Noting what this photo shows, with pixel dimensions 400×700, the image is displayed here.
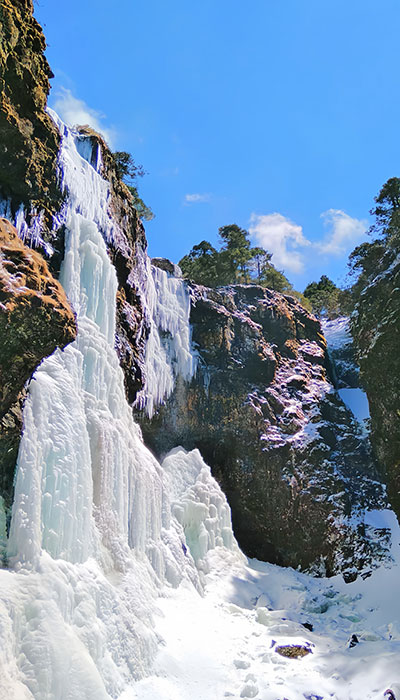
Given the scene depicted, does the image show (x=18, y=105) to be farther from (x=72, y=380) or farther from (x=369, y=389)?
(x=369, y=389)

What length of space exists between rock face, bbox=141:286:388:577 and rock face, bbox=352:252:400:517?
3.80 feet

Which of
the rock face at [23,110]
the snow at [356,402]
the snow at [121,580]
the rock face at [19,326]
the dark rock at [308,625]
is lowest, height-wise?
the dark rock at [308,625]

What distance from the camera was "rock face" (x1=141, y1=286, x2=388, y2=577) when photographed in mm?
17266

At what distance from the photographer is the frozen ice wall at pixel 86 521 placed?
6.46 meters

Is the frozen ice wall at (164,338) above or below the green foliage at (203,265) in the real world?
Result: below

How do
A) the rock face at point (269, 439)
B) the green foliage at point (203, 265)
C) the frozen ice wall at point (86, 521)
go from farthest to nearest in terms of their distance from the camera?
the green foliage at point (203, 265) < the rock face at point (269, 439) < the frozen ice wall at point (86, 521)

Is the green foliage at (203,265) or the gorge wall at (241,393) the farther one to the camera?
the green foliage at (203,265)

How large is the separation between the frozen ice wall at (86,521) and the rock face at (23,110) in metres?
1.68

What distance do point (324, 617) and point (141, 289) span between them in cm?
1082

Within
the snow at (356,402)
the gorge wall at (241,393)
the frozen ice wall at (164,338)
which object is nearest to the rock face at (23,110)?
the gorge wall at (241,393)

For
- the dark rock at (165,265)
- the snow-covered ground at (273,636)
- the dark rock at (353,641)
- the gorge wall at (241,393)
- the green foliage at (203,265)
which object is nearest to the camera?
the snow-covered ground at (273,636)

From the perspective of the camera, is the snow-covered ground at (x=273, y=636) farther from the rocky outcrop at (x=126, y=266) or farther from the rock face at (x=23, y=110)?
the rock face at (x=23, y=110)

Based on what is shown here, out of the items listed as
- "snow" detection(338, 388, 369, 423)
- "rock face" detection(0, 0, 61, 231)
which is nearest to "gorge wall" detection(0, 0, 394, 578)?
"snow" detection(338, 388, 369, 423)

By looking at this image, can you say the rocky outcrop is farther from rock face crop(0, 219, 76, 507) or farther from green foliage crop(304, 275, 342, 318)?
green foliage crop(304, 275, 342, 318)
